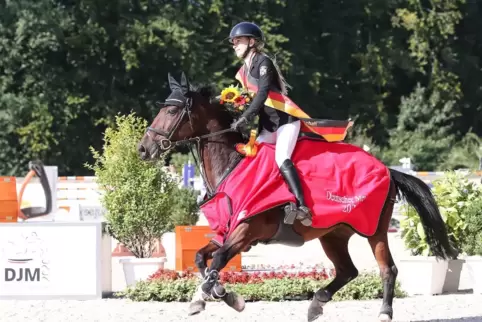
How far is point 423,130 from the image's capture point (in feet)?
125

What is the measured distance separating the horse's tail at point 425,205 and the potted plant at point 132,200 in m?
3.12

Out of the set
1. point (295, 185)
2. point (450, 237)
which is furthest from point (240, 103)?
point (450, 237)

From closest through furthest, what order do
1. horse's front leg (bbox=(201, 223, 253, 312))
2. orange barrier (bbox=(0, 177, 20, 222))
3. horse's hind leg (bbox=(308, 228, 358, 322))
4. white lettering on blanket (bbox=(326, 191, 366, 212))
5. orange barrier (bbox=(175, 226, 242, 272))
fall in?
horse's front leg (bbox=(201, 223, 253, 312))
white lettering on blanket (bbox=(326, 191, 366, 212))
horse's hind leg (bbox=(308, 228, 358, 322))
orange barrier (bbox=(175, 226, 242, 272))
orange barrier (bbox=(0, 177, 20, 222))

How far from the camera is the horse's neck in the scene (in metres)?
8.98

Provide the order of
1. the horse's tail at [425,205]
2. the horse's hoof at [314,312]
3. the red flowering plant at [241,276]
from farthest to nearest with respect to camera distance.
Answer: the red flowering plant at [241,276] < the horse's tail at [425,205] < the horse's hoof at [314,312]

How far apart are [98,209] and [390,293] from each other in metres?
11.3

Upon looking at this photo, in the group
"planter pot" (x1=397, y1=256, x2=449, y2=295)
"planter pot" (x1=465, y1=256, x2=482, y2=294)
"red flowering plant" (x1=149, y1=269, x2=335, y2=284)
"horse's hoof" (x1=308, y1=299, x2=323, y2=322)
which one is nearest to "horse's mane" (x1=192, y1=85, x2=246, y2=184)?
"horse's hoof" (x1=308, y1=299, x2=323, y2=322)

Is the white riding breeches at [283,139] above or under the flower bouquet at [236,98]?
under

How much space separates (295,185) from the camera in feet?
29.1

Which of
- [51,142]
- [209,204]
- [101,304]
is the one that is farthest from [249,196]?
[51,142]

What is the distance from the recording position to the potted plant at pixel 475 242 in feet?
39.0

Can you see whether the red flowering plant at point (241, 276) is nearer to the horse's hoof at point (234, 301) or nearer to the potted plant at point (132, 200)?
the potted plant at point (132, 200)

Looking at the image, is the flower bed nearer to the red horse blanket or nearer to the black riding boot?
the red horse blanket

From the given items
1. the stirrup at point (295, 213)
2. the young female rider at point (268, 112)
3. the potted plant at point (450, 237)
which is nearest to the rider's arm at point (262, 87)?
the young female rider at point (268, 112)
